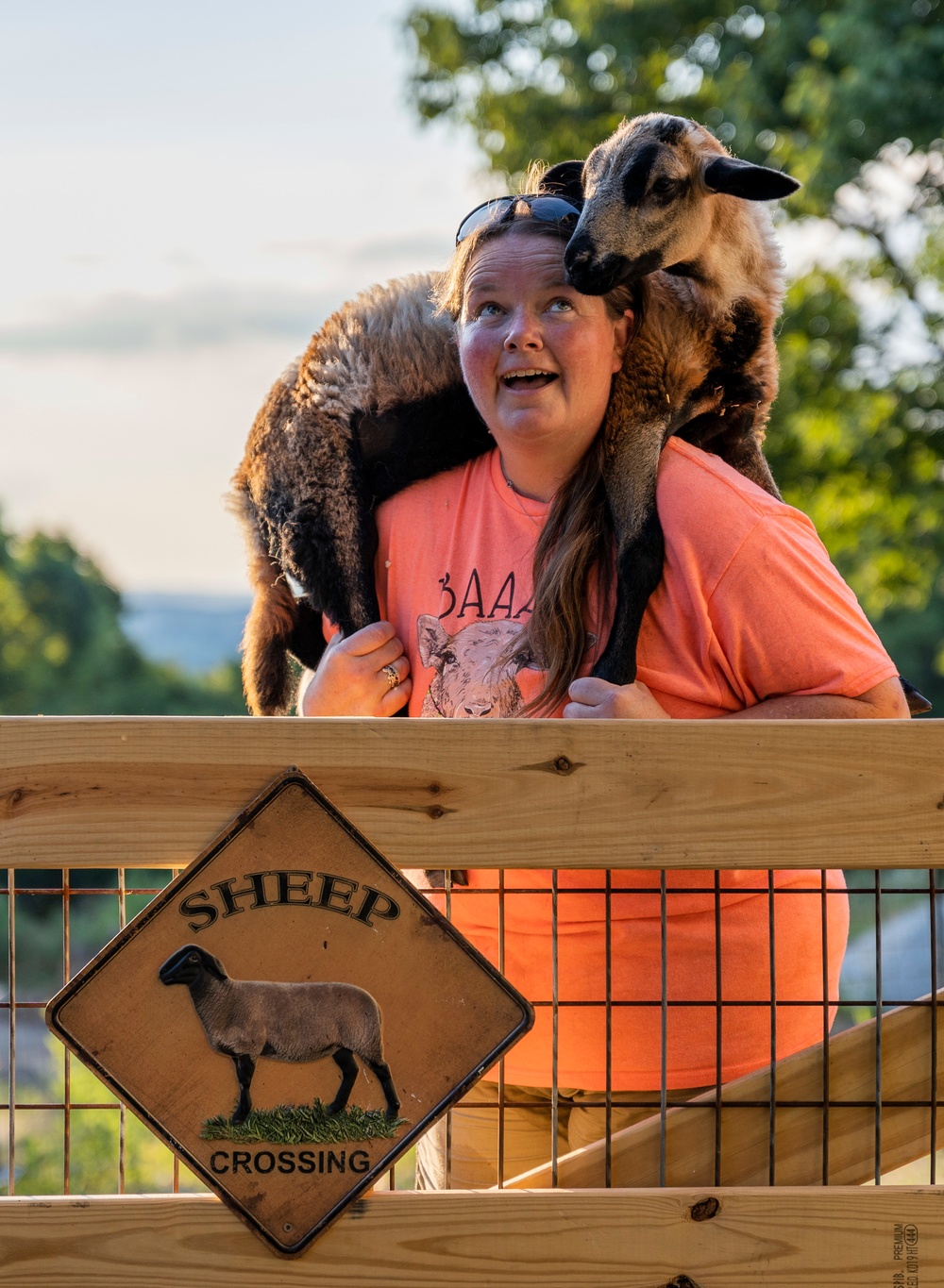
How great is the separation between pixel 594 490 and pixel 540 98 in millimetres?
11879

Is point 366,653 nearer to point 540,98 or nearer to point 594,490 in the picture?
point 594,490

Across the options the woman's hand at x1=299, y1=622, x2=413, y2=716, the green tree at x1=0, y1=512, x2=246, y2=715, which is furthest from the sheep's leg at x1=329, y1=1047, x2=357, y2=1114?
the green tree at x1=0, y1=512, x2=246, y2=715

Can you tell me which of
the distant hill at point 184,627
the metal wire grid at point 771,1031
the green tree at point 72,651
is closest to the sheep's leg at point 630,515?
the metal wire grid at point 771,1031

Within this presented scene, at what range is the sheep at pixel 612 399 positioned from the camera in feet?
7.31

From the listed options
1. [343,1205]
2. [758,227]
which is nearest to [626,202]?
[758,227]

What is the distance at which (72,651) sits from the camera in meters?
33.6

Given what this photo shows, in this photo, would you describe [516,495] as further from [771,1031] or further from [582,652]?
A: [771,1031]

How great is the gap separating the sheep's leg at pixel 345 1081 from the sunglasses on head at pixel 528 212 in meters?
1.43

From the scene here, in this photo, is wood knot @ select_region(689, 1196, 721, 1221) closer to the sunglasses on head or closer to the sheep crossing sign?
the sheep crossing sign

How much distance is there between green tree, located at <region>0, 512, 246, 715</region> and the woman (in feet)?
93.9

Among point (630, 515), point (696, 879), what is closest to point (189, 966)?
point (696, 879)

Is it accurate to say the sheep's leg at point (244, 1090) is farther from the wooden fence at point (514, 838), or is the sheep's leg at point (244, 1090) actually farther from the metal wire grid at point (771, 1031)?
→ the metal wire grid at point (771, 1031)

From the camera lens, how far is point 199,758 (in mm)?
1543

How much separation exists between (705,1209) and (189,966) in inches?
25.6
